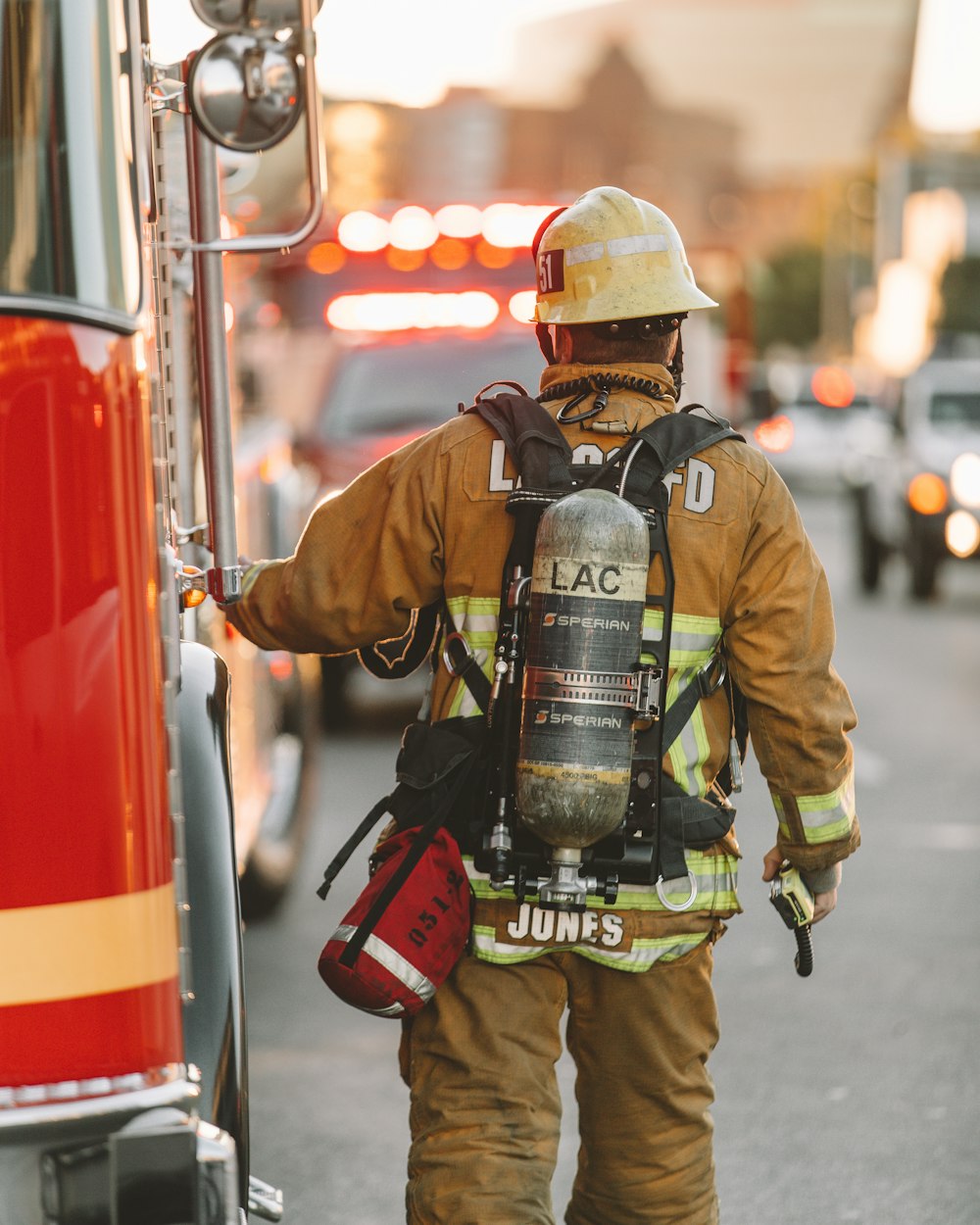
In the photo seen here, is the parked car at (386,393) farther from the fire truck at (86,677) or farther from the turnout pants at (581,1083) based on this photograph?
the fire truck at (86,677)

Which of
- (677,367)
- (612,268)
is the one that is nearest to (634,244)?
(612,268)

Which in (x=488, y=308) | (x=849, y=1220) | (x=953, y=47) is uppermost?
(x=953, y=47)

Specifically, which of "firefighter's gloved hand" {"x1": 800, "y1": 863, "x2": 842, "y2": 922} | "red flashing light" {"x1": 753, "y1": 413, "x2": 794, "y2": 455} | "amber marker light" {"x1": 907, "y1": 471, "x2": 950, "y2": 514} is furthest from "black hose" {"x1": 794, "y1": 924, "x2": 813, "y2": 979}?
"red flashing light" {"x1": 753, "y1": 413, "x2": 794, "y2": 455}

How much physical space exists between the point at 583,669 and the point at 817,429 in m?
37.1

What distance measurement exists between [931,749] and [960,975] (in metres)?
4.48

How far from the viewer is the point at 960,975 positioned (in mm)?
6766

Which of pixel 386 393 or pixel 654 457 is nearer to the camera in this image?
pixel 654 457

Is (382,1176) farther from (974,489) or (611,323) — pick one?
(974,489)

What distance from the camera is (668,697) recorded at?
11.3 feet

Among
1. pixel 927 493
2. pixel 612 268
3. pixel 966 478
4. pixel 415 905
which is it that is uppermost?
pixel 612 268

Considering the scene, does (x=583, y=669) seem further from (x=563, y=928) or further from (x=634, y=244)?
(x=634, y=244)

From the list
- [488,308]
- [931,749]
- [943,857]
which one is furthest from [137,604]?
[488,308]

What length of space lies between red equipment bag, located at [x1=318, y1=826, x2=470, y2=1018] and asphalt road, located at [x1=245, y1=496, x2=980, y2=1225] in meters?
1.59

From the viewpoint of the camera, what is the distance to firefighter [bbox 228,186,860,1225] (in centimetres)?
341
